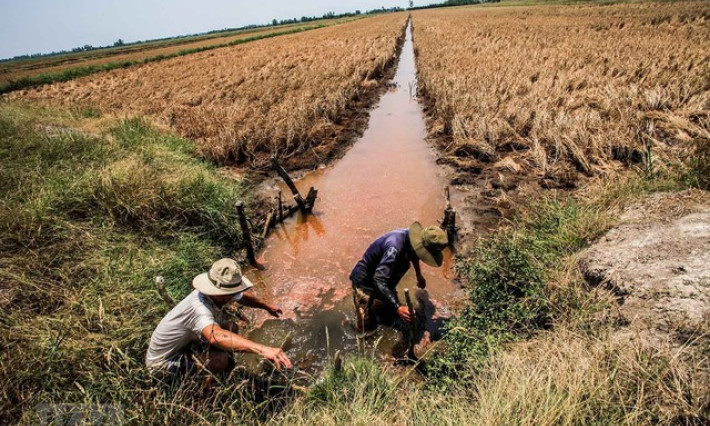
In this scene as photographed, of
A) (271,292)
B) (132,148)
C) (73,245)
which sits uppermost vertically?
(132,148)

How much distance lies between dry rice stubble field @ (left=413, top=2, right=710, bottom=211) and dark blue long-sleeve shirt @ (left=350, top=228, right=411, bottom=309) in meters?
3.54

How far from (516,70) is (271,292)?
38.9 feet

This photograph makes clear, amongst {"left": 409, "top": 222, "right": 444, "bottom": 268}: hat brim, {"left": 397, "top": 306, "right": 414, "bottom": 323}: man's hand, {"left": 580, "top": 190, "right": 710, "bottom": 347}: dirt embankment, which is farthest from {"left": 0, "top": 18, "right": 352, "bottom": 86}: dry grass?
{"left": 580, "top": 190, "right": 710, "bottom": 347}: dirt embankment

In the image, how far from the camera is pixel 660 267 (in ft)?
10.1

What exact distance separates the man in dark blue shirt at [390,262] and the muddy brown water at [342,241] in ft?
1.25

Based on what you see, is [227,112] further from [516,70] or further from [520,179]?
[516,70]

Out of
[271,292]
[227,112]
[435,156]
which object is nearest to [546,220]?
[271,292]

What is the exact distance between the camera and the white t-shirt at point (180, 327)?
2.75 meters

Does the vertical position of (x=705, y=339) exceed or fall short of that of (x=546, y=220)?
it exceeds it

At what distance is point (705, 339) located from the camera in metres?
2.35

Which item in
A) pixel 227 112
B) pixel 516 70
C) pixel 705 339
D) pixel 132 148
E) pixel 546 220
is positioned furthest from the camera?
pixel 516 70

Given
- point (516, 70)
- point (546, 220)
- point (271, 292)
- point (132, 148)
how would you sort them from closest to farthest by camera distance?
point (546, 220)
point (271, 292)
point (132, 148)
point (516, 70)

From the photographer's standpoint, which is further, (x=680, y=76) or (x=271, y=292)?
(x=680, y=76)

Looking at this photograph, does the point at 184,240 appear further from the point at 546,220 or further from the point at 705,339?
the point at 705,339
